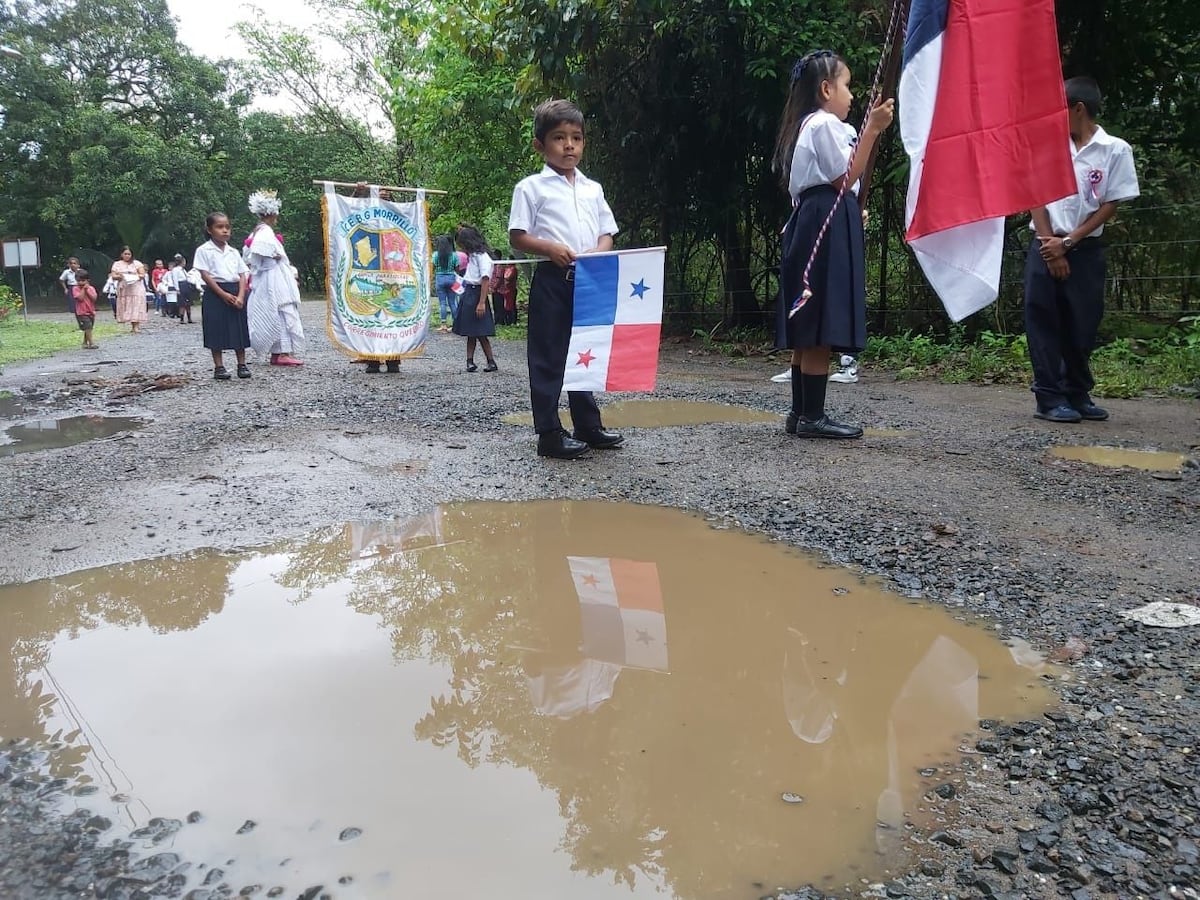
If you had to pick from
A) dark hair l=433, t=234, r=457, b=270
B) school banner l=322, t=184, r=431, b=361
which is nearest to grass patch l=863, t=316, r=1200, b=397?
school banner l=322, t=184, r=431, b=361

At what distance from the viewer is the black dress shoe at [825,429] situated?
4.30 metres

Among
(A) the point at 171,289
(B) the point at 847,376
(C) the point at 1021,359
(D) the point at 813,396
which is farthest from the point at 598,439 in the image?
(A) the point at 171,289

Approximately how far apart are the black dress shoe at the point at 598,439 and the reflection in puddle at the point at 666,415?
644mm

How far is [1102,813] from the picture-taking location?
1.45 meters

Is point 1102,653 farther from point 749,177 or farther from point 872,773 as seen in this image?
point 749,177

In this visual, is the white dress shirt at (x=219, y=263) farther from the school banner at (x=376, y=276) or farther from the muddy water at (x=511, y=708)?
the muddy water at (x=511, y=708)

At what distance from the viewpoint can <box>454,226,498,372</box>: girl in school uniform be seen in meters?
8.57

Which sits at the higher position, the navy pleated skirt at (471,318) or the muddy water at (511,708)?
the navy pleated skirt at (471,318)

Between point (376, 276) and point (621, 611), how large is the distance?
22.4 feet

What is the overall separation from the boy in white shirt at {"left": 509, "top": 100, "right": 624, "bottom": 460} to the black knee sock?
37.9 inches

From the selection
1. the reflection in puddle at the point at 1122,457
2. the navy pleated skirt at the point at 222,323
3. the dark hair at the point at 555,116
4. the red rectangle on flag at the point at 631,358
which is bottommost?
the reflection in puddle at the point at 1122,457

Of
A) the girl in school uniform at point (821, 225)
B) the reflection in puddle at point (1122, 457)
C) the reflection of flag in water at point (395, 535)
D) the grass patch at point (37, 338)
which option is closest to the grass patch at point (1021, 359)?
the reflection in puddle at point (1122, 457)

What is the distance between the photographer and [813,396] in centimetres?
432

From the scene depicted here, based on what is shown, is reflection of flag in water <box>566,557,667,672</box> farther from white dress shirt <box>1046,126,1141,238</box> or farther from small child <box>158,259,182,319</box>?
small child <box>158,259,182,319</box>
